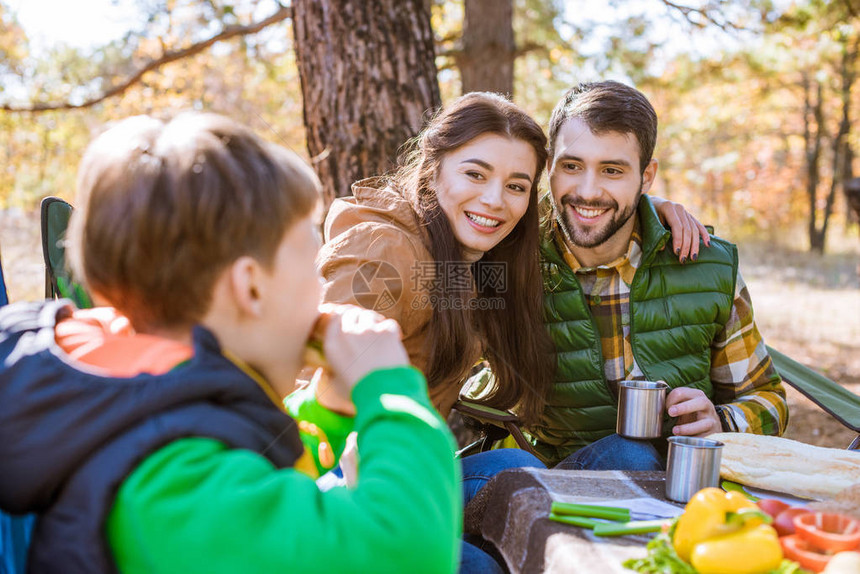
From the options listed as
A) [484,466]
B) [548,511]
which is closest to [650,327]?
[484,466]

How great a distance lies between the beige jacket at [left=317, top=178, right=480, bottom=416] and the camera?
7.90 ft

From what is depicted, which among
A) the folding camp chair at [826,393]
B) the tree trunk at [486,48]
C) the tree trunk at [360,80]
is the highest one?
the tree trunk at [486,48]

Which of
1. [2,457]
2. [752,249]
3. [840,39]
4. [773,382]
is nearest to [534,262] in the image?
[773,382]

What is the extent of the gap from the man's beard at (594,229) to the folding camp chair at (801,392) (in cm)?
74

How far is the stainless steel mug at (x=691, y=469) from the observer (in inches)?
67.9

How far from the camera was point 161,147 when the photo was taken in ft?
3.72

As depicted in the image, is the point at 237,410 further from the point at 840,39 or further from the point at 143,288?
the point at 840,39

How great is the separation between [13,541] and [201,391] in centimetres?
89

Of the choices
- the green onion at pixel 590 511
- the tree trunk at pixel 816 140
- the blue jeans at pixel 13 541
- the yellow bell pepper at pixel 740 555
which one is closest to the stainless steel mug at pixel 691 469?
the green onion at pixel 590 511

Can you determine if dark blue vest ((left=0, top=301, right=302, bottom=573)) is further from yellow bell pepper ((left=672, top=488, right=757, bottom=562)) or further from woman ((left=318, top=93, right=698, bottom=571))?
woman ((left=318, top=93, right=698, bottom=571))

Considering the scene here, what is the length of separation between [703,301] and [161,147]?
7.57ft

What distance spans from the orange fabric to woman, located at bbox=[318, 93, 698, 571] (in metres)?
1.19

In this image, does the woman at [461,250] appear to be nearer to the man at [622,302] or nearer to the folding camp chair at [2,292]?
the man at [622,302]

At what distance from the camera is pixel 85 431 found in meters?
1.00
